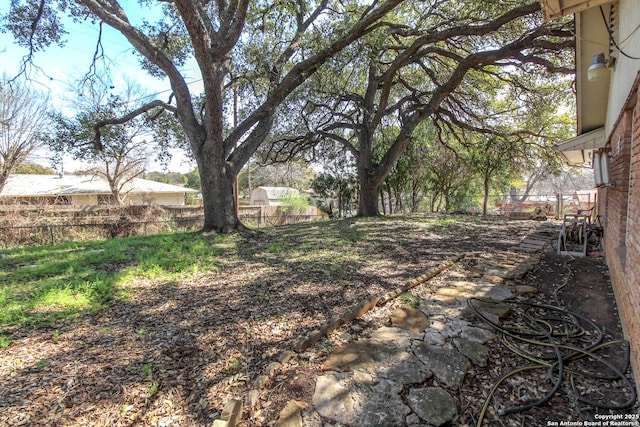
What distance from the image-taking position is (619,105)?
3568 millimetres

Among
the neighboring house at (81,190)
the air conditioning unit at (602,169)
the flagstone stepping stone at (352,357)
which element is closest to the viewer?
the flagstone stepping stone at (352,357)

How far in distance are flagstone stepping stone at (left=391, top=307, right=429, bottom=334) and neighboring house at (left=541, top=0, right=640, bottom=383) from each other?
1.35 meters

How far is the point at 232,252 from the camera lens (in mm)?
5668

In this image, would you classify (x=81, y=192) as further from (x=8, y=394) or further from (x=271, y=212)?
(x=8, y=394)

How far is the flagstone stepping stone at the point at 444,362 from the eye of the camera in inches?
78.3

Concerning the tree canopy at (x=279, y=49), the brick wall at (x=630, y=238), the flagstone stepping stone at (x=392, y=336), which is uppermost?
the tree canopy at (x=279, y=49)

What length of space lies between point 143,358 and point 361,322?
5.81ft

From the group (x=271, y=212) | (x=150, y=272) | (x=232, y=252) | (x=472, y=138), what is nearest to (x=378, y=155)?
(x=472, y=138)

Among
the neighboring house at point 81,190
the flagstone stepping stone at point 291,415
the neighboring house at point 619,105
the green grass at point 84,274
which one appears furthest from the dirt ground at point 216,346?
the neighboring house at point 81,190

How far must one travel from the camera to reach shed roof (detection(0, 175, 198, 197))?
17053 millimetres

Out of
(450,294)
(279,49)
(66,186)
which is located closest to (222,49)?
(279,49)

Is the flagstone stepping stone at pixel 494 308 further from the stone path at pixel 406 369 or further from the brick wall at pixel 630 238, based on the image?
the brick wall at pixel 630 238

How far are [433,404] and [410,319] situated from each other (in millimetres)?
1046

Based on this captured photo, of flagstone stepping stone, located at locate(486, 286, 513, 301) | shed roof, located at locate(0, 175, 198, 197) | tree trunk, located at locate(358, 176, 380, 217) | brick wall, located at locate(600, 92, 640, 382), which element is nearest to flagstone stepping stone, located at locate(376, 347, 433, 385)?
brick wall, located at locate(600, 92, 640, 382)
